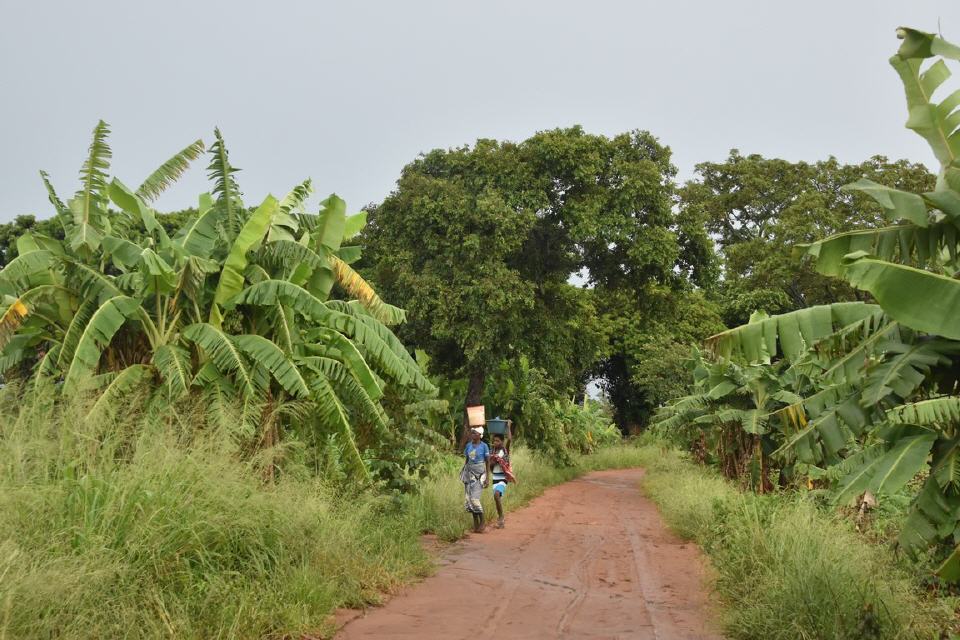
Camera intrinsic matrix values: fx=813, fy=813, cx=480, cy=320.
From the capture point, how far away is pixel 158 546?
6.09m

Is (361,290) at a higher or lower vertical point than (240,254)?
lower

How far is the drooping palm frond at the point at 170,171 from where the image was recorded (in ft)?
40.5

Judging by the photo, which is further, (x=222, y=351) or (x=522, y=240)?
(x=522, y=240)

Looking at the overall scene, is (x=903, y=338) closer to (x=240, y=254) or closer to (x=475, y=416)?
(x=240, y=254)

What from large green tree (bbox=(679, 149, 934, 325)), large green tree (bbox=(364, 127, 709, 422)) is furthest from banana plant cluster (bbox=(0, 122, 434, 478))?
large green tree (bbox=(679, 149, 934, 325))

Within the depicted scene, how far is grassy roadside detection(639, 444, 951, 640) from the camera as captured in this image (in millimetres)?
6488

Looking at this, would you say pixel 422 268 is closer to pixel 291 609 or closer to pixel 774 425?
pixel 774 425

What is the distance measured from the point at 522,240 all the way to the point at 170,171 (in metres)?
A: 11.8

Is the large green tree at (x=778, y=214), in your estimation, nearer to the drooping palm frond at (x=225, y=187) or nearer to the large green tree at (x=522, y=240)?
the large green tree at (x=522, y=240)

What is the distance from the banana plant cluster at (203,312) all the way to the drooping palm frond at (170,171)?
2 centimetres

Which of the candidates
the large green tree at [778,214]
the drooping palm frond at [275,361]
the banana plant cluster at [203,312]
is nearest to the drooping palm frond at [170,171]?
the banana plant cluster at [203,312]

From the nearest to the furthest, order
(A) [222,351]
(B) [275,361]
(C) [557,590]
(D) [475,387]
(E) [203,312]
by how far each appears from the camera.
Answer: (C) [557,590] < (A) [222,351] < (B) [275,361] < (E) [203,312] < (D) [475,387]

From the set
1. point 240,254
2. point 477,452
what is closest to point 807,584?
point 477,452

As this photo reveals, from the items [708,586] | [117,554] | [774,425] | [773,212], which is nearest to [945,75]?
[708,586]
